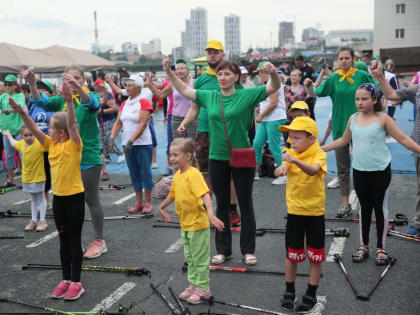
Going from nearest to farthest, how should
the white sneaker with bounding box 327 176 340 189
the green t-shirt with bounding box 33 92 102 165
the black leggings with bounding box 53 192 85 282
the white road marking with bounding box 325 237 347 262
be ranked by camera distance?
the black leggings with bounding box 53 192 85 282 → the white road marking with bounding box 325 237 347 262 → the green t-shirt with bounding box 33 92 102 165 → the white sneaker with bounding box 327 176 340 189

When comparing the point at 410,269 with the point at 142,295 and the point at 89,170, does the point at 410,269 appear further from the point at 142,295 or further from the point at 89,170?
the point at 89,170

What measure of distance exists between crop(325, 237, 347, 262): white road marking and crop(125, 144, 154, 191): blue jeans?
8.82 feet

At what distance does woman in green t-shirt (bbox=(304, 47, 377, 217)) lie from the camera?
6027mm

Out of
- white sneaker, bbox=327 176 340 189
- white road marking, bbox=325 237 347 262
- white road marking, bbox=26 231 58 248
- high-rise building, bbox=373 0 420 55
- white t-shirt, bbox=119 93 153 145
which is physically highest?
high-rise building, bbox=373 0 420 55

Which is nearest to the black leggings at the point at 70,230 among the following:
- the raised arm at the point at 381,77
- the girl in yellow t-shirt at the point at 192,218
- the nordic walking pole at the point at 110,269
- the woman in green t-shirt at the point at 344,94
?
the nordic walking pole at the point at 110,269

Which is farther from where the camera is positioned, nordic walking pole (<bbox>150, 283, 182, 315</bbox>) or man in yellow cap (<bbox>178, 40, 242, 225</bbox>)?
man in yellow cap (<bbox>178, 40, 242, 225</bbox>)

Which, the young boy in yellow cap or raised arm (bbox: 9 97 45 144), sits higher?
raised arm (bbox: 9 97 45 144)

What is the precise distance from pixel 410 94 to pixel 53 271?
168 inches

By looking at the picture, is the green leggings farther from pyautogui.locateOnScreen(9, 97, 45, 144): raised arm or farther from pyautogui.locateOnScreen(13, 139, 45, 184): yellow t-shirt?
pyautogui.locateOnScreen(13, 139, 45, 184): yellow t-shirt

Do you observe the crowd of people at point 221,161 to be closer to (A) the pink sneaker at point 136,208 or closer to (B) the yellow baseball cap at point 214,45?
(B) the yellow baseball cap at point 214,45

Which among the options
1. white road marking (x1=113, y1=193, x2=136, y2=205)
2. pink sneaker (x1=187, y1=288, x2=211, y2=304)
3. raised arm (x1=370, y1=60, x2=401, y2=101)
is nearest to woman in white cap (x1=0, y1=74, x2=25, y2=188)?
white road marking (x1=113, y1=193, x2=136, y2=205)

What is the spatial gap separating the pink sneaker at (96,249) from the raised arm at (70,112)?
4.90 ft

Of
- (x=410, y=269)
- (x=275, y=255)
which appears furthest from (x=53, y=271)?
(x=410, y=269)

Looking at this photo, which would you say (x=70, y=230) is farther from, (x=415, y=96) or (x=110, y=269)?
(x=415, y=96)
